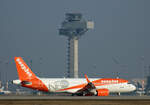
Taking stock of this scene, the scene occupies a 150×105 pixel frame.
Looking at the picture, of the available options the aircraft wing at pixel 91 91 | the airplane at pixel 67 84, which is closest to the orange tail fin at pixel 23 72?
the airplane at pixel 67 84

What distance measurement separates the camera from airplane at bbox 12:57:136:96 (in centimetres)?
9044

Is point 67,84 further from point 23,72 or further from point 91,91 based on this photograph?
point 23,72

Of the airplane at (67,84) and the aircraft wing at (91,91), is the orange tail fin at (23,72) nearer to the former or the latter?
the airplane at (67,84)

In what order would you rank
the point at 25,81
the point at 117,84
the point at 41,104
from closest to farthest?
1. the point at 41,104
2. the point at 25,81
3. the point at 117,84

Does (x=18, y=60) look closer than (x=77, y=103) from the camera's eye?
No

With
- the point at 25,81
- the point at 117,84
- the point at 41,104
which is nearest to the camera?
the point at 41,104

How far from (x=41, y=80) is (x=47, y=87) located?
198cm

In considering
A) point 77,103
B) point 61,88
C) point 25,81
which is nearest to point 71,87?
point 61,88

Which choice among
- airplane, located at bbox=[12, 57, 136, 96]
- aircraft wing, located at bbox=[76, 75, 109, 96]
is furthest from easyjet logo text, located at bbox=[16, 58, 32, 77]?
aircraft wing, located at bbox=[76, 75, 109, 96]

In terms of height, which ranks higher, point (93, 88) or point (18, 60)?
point (18, 60)

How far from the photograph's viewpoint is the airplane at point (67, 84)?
90.4 meters

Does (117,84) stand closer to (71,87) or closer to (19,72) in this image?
(71,87)

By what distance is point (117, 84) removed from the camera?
96.1 metres

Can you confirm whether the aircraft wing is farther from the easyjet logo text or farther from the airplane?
the easyjet logo text
